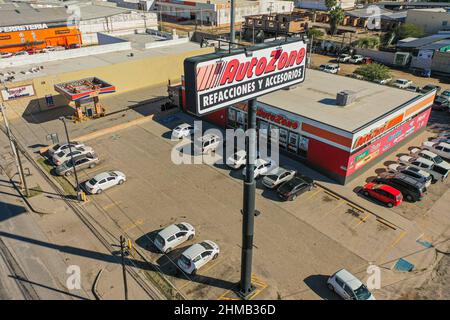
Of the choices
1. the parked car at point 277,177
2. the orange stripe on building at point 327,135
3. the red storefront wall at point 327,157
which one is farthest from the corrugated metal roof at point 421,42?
the parked car at point 277,177

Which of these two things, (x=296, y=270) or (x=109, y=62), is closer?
(x=296, y=270)

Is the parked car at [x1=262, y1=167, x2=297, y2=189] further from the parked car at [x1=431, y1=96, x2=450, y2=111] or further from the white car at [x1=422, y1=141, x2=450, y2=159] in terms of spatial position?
the parked car at [x1=431, y1=96, x2=450, y2=111]

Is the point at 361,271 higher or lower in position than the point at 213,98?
lower

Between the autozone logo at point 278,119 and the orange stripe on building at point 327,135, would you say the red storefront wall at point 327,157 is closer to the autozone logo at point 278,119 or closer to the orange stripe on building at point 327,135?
the orange stripe on building at point 327,135

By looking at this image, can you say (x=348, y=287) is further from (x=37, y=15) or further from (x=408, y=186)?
(x=37, y=15)

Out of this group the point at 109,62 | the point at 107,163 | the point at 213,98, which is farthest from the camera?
the point at 109,62

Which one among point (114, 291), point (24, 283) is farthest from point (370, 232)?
point (24, 283)
